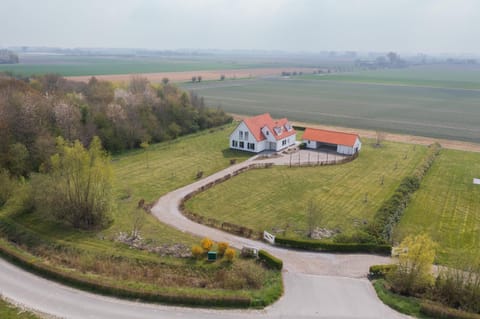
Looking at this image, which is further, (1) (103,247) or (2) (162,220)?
(2) (162,220)

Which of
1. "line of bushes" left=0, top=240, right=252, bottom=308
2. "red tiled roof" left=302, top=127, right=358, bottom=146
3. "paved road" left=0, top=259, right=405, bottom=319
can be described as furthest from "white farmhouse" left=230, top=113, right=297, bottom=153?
"line of bushes" left=0, top=240, right=252, bottom=308

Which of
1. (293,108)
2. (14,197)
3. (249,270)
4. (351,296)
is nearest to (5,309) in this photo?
(249,270)

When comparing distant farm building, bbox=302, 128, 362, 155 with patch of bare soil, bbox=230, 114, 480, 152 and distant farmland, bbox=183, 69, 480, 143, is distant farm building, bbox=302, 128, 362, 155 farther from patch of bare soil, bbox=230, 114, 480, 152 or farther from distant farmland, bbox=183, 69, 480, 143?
distant farmland, bbox=183, 69, 480, 143

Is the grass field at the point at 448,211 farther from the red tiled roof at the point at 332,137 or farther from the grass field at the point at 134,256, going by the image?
the grass field at the point at 134,256

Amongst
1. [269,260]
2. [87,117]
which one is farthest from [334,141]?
[87,117]

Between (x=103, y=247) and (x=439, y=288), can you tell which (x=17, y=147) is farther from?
(x=439, y=288)

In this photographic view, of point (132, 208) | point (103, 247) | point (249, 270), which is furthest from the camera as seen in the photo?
point (132, 208)
